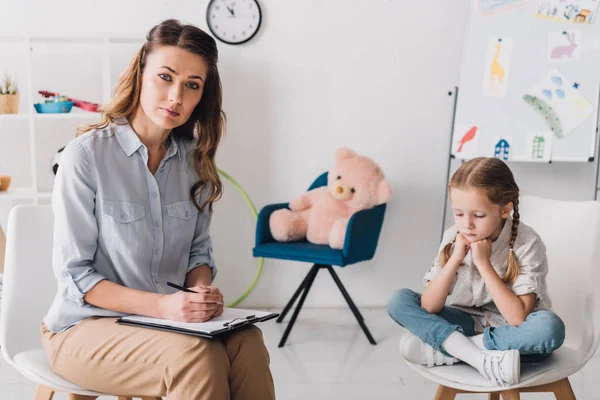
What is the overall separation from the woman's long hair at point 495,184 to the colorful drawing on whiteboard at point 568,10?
64.0 inches

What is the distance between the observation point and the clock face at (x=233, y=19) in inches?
137

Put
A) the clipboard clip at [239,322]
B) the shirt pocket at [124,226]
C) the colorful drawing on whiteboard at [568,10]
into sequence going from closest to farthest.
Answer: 1. the clipboard clip at [239,322]
2. the shirt pocket at [124,226]
3. the colorful drawing on whiteboard at [568,10]

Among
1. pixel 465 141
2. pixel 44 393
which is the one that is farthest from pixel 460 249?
Result: pixel 465 141

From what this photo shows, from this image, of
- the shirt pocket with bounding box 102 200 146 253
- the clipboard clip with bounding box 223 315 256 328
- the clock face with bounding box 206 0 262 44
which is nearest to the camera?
the clipboard clip with bounding box 223 315 256 328

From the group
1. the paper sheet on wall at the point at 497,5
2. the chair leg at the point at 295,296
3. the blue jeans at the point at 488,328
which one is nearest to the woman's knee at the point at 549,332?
the blue jeans at the point at 488,328

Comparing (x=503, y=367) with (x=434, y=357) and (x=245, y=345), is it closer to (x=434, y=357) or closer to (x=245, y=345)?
(x=434, y=357)

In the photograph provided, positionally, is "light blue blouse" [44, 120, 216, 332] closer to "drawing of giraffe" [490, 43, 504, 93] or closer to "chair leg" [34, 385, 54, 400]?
"chair leg" [34, 385, 54, 400]

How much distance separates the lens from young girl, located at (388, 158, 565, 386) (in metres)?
1.67

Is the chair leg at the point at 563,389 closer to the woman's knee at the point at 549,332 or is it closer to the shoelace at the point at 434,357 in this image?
the woman's knee at the point at 549,332

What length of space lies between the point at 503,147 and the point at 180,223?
194 cm

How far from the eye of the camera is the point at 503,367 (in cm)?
161

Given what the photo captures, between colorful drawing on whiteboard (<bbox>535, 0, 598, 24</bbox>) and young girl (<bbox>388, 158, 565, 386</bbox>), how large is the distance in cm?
163

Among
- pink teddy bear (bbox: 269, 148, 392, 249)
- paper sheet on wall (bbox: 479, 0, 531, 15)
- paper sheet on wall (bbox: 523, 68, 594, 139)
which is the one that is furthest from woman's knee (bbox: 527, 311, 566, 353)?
paper sheet on wall (bbox: 479, 0, 531, 15)

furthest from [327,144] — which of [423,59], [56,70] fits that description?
[56,70]
